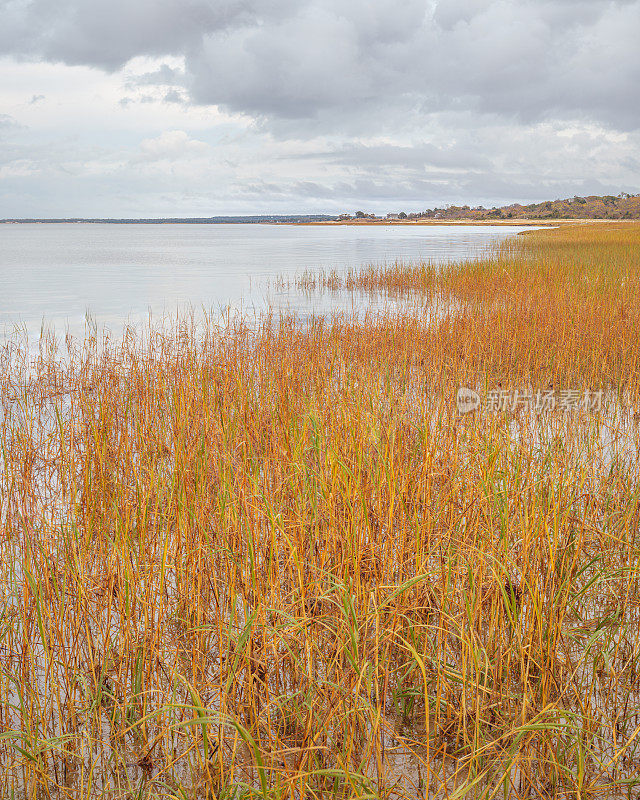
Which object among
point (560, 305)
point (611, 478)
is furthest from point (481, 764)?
point (560, 305)

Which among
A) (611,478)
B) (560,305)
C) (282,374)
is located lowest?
(611,478)

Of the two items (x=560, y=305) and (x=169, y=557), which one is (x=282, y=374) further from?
(x=560, y=305)

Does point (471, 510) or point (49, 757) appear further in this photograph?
point (471, 510)

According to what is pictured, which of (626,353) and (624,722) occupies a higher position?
(626,353)

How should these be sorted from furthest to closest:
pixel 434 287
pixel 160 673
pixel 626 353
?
pixel 434 287
pixel 626 353
pixel 160 673

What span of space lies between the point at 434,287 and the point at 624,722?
12.8 metres

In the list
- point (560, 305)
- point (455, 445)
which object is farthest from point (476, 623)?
point (560, 305)

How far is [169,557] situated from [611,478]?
8.49 feet

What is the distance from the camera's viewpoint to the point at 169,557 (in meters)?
2.95

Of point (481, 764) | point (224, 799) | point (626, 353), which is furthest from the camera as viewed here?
point (626, 353)

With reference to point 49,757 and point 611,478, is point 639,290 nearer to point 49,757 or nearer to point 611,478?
point 611,478

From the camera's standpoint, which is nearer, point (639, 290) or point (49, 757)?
point (49, 757)

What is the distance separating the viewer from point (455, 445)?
11.5ft

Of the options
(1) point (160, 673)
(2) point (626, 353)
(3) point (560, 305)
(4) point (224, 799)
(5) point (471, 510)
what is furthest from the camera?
(3) point (560, 305)
